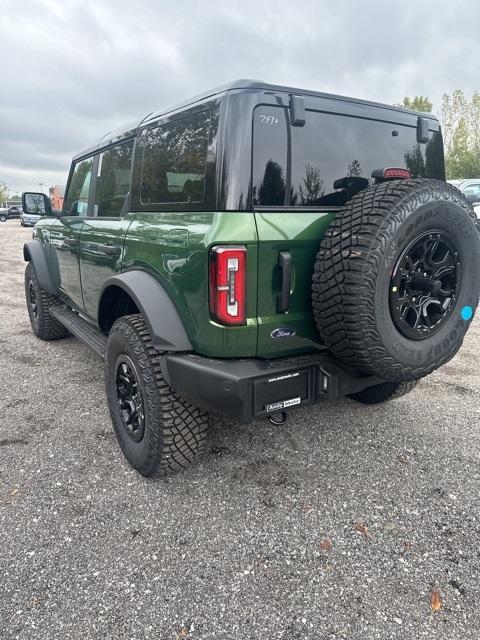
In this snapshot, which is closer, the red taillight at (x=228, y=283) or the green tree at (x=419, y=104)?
the red taillight at (x=228, y=283)

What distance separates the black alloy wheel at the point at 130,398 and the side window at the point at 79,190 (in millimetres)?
1665

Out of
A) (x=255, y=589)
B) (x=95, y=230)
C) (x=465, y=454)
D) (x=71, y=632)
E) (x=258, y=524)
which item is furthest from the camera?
(x=95, y=230)

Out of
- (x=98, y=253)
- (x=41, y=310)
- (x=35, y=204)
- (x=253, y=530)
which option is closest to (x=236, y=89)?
(x=98, y=253)

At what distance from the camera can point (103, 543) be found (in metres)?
2.08

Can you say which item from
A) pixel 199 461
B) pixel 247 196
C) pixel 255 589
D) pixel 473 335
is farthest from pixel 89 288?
pixel 473 335

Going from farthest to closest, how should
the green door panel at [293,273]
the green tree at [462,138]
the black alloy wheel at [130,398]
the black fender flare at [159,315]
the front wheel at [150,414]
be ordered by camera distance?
the green tree at [462,138], the black alloy wheel at [130,398], the front wheel at [150,414], the black fender flare at [159,315], the green door panel at [293,273]

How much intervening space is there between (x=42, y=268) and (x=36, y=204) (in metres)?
0.63

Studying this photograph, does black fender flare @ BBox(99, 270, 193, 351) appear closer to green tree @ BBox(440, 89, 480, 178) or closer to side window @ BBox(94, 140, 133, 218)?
side window @ BBox(94, 140, 133, 218)

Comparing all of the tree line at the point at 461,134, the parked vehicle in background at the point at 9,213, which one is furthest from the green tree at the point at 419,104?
the parked vehicle in background at the point at 9,213

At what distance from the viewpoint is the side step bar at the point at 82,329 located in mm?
3335

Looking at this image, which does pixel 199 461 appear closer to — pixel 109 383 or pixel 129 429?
pixel 129 429

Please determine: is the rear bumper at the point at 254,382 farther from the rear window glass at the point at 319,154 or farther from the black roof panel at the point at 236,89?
the black roof panel at the point at 236,89

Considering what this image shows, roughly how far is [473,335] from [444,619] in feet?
14.5

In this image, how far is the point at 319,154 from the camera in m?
2.28
